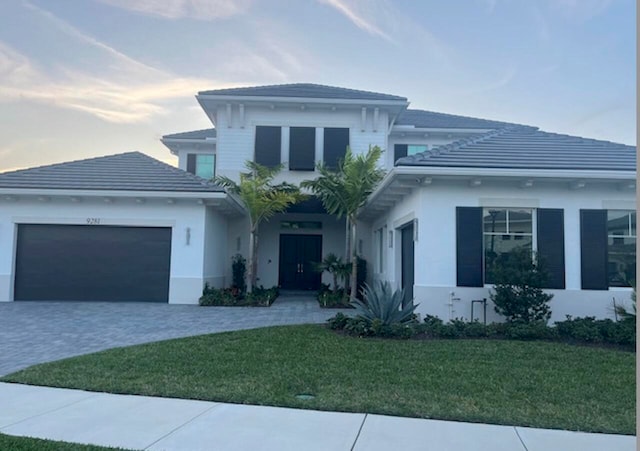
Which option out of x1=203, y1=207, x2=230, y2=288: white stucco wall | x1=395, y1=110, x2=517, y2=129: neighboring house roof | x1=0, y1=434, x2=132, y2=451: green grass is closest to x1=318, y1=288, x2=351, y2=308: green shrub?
x1=203, y1=207, x2=230, y2=288: white stucco wall

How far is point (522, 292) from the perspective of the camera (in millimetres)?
9281

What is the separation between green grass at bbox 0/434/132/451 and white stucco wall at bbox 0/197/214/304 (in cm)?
1020

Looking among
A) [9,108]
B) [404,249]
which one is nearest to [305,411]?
[404,249]

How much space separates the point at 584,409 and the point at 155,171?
43.8 feet

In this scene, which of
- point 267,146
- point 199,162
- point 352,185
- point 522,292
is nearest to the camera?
point 522,292

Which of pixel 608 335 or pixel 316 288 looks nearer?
pixel 608 335

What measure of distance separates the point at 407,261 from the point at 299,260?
26.8 ft

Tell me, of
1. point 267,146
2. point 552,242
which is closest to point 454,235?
point 552,242

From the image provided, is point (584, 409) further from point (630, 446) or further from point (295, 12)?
point (295, 12)

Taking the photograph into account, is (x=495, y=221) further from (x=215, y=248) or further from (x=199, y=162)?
(x=199, y=162)

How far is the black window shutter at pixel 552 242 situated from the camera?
33.0 feet

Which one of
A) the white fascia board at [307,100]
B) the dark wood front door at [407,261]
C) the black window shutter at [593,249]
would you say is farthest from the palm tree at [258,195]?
the black window shutter at [593,249]

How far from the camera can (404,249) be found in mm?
12867

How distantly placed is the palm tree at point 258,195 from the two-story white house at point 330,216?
67 cm
